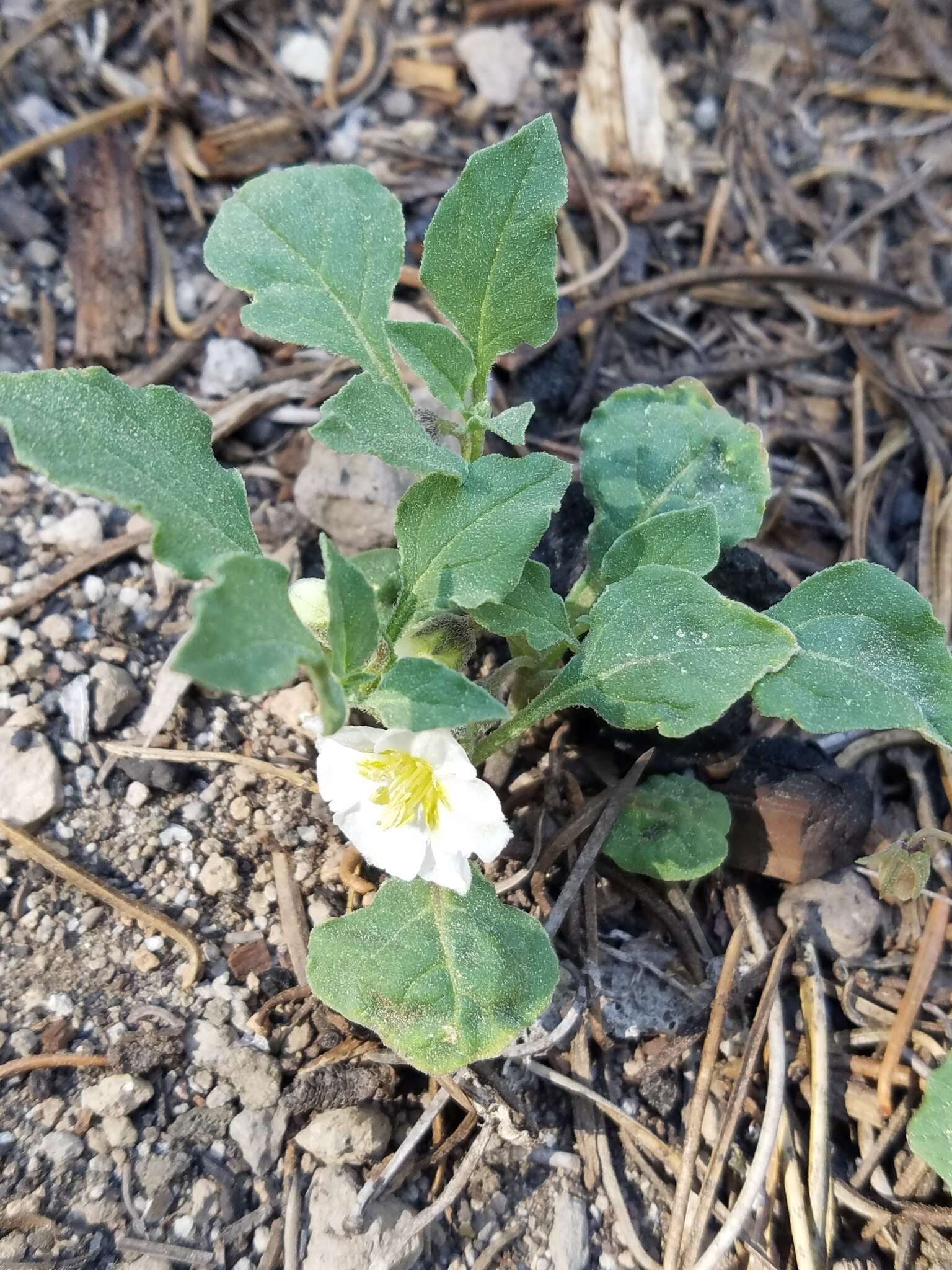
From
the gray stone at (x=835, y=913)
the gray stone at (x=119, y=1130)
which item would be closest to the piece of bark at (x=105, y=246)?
the gray stone at (x=119, y=1130)

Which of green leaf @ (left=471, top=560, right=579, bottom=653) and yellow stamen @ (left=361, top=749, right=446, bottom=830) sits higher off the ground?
green leaf @ (left=471, top=560, right=579, bottom=653)

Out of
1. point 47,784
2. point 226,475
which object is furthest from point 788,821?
point 47,784

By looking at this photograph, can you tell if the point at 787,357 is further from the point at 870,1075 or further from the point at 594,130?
the point at 870,1075

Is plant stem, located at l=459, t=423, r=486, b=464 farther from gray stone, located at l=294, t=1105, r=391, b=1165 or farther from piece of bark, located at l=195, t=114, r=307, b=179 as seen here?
piece of bark, located at l=195, t=114, r=307, b=179

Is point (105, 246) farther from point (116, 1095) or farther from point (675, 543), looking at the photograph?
point (116, 1095)

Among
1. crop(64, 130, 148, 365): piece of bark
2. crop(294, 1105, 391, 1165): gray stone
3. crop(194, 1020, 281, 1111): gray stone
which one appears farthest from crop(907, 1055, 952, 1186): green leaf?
crop(64, 130, 148, 365): piece of bark

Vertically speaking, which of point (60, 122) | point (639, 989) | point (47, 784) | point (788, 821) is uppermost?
point (60, 122)
